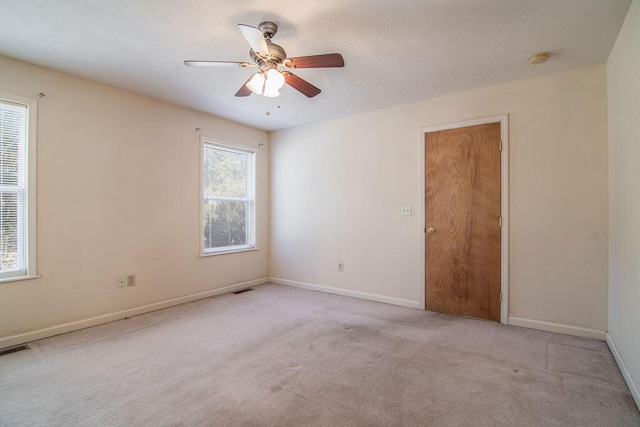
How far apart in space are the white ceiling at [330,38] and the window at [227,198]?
1.23 metres

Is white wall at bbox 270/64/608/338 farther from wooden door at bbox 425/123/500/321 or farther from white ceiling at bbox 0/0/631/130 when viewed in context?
white ceiling at bbox 0/0/631/130

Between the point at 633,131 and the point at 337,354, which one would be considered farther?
the point at 337,354

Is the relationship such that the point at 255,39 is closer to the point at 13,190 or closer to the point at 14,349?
the point at 13,190

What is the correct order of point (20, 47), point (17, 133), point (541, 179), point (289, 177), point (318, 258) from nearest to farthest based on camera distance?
1. point (20, 47)
2. point (17, 133)
3. point (541, 179)
4. point (318, 258)
5. point (289, 177)

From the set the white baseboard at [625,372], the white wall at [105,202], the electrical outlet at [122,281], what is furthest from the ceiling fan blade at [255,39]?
the white baseboard at [625,372]

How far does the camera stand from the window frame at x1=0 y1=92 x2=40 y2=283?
279cm

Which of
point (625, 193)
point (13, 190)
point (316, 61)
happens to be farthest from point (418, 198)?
point (13, 190)

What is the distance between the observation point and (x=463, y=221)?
3.48 metres

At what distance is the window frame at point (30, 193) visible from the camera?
2.79m

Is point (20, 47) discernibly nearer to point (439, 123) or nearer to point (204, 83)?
point (204, 83)

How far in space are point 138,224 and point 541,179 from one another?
4361mm

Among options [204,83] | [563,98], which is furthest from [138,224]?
[563,98]

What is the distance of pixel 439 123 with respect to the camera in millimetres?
3639

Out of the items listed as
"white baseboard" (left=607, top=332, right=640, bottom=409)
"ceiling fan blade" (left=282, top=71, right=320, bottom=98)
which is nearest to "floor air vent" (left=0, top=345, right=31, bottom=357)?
"ceiling fan blade" (left=282, top=71, right=320, bottom=98)
